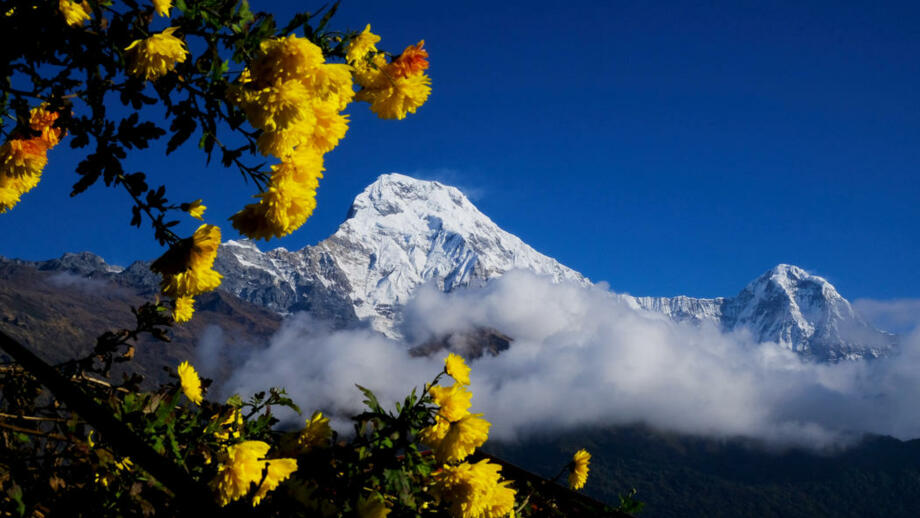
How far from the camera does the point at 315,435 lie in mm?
2605

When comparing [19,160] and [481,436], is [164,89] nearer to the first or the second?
[19,160]

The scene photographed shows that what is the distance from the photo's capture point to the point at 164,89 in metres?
1.96

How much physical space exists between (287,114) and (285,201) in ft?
0.81

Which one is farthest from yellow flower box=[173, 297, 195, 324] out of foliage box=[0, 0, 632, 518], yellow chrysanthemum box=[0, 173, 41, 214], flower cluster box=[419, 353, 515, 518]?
flower cluster box=[419, 353, 515, 518]

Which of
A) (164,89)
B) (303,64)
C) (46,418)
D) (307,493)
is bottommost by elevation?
(46,418)

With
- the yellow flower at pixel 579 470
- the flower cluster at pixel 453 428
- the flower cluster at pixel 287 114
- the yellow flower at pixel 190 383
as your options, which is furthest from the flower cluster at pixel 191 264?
the yellow flower at pixel 579 470

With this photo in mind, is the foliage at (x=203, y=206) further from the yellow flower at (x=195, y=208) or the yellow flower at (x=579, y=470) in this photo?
the yellow flower at (x=579, y=470)

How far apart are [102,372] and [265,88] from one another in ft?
7.70

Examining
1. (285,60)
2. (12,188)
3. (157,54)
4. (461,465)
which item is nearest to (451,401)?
(461,465)

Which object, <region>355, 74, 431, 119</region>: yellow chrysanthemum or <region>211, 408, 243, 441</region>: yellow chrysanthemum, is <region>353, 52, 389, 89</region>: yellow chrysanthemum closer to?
<region>355, 74, 431, 119</region>: yellow chrysanthemum

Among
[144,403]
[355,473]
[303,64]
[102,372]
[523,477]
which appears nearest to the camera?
[303,64]

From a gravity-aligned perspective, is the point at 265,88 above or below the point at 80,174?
above

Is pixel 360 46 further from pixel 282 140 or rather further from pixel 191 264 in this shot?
pixel 191 264

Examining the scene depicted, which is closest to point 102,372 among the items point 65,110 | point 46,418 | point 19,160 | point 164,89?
point 46,418
